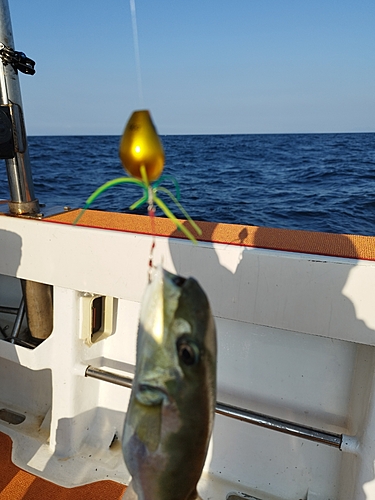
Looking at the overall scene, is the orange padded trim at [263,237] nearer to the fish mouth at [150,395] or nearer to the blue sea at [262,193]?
the fish mouth at [150,395]

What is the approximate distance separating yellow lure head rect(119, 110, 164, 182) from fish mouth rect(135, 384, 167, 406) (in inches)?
20.2

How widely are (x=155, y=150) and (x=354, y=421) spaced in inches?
93.1

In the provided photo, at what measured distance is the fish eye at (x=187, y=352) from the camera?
985mm

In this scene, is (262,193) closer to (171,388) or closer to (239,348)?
(239,348)

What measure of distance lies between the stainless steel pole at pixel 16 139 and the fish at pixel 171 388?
2267mm

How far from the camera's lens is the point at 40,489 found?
2.76 metres

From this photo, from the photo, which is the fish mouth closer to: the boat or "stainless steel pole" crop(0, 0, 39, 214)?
the boat

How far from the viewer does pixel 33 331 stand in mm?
3162

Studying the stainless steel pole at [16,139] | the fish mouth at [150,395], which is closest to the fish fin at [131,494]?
→ the fish mouth at [150,395]

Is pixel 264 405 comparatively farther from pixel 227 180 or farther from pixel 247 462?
pixel 227 180

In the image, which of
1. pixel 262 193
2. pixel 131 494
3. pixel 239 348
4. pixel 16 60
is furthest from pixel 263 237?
pixel 262 193

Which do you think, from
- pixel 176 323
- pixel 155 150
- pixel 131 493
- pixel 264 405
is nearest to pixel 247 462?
pixel 264 405

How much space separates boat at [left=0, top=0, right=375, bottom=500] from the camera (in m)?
2.32

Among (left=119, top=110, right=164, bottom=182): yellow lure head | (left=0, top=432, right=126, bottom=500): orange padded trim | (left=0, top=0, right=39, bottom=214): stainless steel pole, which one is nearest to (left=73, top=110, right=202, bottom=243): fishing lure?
(left=119, top=110, right=164, bottom=182): yellow lure head
